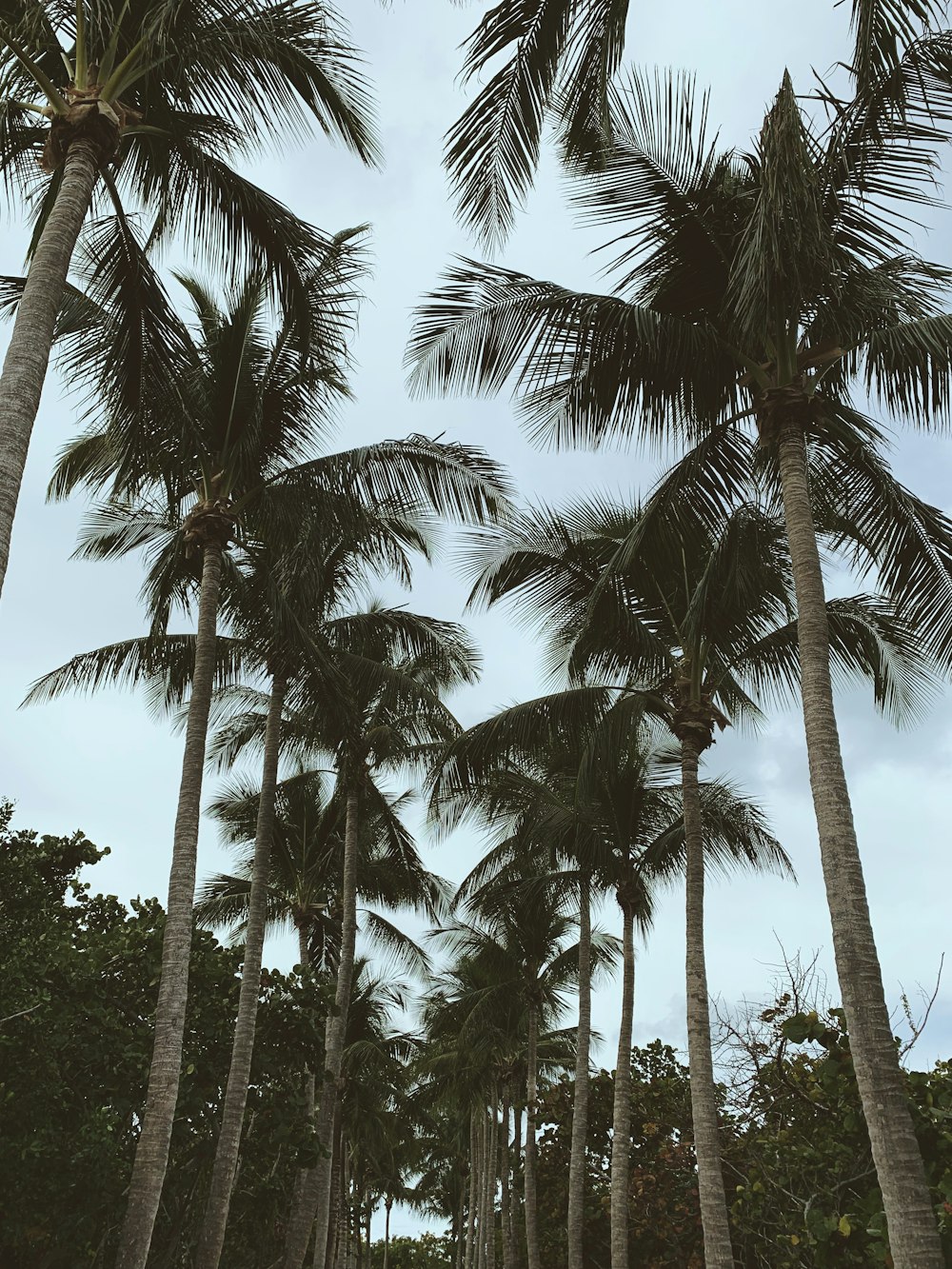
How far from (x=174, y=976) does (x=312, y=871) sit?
12718 mm

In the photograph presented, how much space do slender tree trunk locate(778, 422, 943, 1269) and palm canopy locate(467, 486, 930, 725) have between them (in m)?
2.04

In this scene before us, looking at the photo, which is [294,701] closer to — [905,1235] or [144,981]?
[144,981]

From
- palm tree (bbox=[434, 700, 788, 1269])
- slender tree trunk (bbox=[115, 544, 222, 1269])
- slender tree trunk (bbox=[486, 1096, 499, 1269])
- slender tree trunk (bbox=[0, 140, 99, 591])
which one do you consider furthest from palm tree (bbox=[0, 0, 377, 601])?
slender tree trunk (bbox=[486, 1096, 499, 1269])

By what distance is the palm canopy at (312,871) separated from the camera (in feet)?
72.4

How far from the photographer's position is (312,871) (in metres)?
22.6

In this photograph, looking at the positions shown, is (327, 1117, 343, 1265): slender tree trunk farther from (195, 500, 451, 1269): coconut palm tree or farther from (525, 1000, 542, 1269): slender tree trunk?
(195, 500, 451, 1269): coconut palm tree

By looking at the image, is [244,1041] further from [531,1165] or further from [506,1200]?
[506,1200]

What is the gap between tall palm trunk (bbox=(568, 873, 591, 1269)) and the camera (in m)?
19.1

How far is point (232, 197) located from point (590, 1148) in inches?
861

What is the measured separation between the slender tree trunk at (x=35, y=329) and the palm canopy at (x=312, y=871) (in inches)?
596

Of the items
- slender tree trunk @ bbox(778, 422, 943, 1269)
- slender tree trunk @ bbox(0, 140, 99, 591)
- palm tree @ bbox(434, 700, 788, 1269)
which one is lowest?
slender tree trunk @ bbox(778, 422, 943, 1269)

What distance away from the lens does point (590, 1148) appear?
2436 cm

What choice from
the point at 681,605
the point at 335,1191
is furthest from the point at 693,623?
the point at 335,1191

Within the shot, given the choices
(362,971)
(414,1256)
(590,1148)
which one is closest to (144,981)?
(590,1148)
